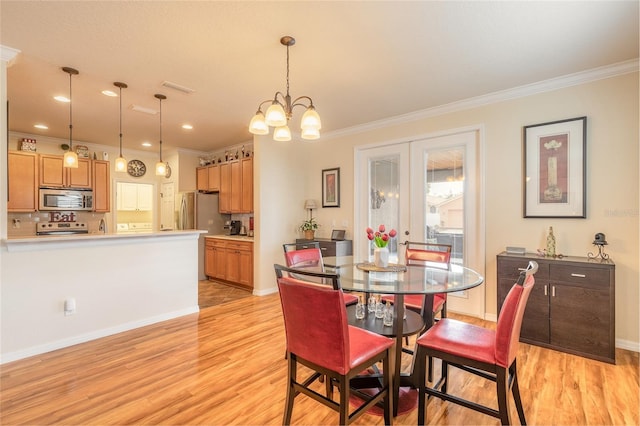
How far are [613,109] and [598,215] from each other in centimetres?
102

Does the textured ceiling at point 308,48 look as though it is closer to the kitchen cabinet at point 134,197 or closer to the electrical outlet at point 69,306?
the electrical outlet at point 69,306

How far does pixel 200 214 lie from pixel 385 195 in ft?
11.7

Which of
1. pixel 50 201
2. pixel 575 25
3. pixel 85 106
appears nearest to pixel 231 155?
pixel 85 106

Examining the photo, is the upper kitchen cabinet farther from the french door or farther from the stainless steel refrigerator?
the french door

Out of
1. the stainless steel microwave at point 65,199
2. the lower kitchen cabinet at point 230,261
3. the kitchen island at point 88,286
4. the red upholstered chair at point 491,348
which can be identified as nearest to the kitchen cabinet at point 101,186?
the stainless steel microwave at point 65,199

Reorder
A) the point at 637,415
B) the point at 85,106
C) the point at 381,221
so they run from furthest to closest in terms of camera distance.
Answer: the point at 381,221, the point at 85,106, the point at 637,415

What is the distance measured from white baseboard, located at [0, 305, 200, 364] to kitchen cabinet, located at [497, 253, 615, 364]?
3865 millimetres

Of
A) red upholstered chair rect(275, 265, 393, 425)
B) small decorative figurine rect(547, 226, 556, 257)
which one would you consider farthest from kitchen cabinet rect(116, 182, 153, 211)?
small decorative figurine rect(547, 226, 556, 257)

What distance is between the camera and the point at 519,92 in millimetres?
3398

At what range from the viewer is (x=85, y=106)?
3.92 m

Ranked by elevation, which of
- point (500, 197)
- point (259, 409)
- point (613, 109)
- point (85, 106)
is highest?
point (85, 106)

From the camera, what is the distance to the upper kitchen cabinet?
5191 mm

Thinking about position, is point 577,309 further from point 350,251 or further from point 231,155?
point 231,155

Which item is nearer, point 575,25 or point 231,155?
point 575,25
